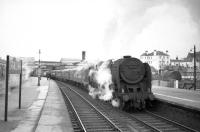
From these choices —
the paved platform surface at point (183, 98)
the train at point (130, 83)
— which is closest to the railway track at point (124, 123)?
the train at point (130, 83)

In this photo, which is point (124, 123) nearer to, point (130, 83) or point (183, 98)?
point (130, 83)

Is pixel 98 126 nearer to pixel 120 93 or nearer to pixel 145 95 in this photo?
pixel 120 93

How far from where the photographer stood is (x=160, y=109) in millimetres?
13445

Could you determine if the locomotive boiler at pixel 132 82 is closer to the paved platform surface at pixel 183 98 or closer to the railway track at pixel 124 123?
the railway track at pixel 124 123

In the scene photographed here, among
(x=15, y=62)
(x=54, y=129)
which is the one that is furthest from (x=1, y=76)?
(x=54, y=129)

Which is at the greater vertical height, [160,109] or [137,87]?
[137,87]

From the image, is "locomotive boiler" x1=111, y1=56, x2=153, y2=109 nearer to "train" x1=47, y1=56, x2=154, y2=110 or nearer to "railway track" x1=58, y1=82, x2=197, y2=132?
"train" x1=47, y1=56, x2=154, y2=110

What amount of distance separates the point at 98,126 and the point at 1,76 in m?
11.3

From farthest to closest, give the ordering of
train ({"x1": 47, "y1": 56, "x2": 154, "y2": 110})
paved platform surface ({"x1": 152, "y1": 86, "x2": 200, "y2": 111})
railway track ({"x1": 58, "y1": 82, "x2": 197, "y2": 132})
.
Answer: paved platform surface ({"x1": 152, "y1": 86, "x2": 200, "y2": 111}), train ({"x1": 47, "y1": 56, "x2": 154, "y2": 110}), railway track ({"x1": 58, "y1": 82, "x2": 197, "y2": 132})

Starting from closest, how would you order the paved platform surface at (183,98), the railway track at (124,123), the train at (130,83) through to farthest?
the railway track at (124,123), the train at (130,83), the paved platform surface at (183,98)

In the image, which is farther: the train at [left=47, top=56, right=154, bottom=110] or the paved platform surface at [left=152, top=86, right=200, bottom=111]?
the paved platform surface at [left=152, top=86, right=200, bottom=111]

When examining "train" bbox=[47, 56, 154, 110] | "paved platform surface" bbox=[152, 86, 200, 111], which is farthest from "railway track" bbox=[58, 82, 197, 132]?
"paved platform surface" bbox=[152, 86, 200, 111]

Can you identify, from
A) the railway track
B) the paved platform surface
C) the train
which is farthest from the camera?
the paved platform surface

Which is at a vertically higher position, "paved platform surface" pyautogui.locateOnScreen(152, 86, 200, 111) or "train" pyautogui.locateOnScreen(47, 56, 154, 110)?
"train" pyautogui.locateOnScreen(47, 56, 154, 110)
